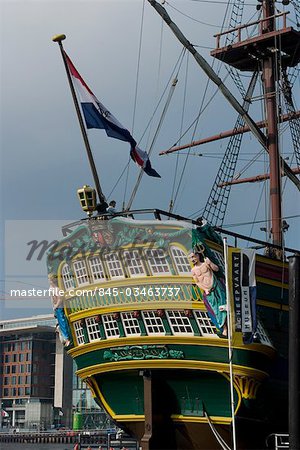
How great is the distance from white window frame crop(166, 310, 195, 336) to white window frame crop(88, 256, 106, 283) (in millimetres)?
1918

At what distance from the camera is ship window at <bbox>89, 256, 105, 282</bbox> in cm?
1855

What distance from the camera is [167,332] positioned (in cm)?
1786

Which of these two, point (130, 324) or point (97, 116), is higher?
point (97, 116)

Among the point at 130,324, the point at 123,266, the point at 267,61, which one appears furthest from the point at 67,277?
the point at 267,61

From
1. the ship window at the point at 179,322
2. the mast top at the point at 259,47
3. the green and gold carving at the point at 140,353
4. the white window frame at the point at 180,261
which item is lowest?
the green and gold carving at the point at 140,353

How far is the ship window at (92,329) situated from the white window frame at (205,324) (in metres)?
2.82

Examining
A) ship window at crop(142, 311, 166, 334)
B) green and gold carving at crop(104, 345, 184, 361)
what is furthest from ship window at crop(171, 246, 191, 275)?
green and gold carving at crop(104, 345, 184, 361)

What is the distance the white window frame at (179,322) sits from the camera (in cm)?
1764

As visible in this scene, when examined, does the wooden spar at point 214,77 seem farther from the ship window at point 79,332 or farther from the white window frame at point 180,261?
the ship window at point 79,332

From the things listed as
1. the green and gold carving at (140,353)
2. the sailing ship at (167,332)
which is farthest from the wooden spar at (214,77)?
the green and gold carving at (140,353)

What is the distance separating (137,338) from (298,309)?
9483 mm

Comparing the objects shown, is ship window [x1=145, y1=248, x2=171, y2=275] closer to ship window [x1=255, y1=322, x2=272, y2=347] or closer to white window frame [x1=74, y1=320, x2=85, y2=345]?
ship window [x1=255, y1=322, x2=272, y2=347]

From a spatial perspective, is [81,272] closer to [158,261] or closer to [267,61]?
[158,261]

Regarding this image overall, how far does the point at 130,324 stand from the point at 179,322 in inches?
51.6
